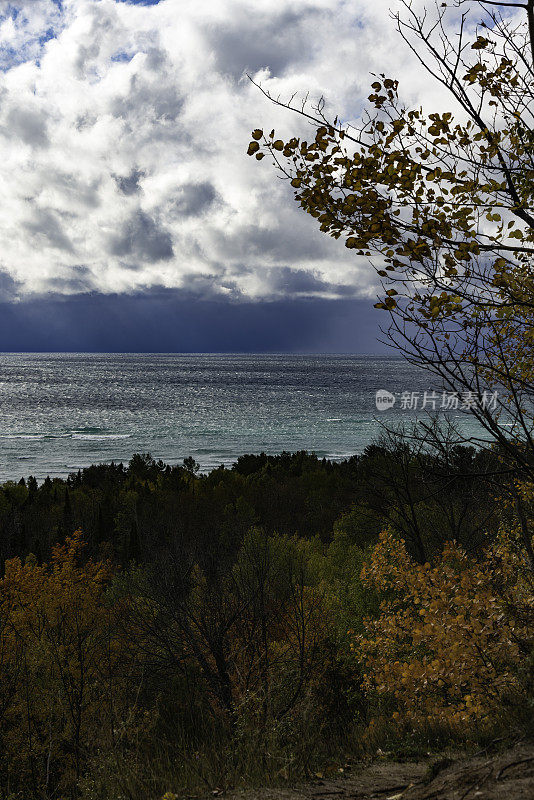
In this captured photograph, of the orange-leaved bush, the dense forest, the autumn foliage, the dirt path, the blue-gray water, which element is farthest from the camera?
the blue-gray water

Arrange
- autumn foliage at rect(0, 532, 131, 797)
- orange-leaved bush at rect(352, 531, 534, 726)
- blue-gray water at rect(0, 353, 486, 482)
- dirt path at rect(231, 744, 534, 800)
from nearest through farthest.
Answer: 1. dirt path at rect(231, 744, 534, 800)
2. orange-leaved bush at rect(352, 531, 534, 726)
3. autumn foliage at rect(0, 532, 131, 797)
4. blue-gray water at rect(0, 353, 486, 482)

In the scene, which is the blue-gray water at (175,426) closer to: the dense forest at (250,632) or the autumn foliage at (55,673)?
the dense forest at (250,632)

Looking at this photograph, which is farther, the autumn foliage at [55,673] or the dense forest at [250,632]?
the autumn foliage at [55,673]

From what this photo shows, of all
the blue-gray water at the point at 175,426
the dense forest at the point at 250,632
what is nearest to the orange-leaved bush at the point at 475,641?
the dense forest at the point at 250,632

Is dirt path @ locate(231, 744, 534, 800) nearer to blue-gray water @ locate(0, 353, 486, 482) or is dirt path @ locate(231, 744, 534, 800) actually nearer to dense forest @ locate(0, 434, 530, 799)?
dense forest @ locate(0, 434, 530, 799)

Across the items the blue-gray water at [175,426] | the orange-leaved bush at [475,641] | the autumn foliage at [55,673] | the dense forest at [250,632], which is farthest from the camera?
the blue-gray water at [175,426]

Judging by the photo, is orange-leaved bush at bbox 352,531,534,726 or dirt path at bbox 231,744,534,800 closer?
dirt path at bbox 231,744,534,800

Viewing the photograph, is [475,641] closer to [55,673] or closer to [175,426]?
[55,673]

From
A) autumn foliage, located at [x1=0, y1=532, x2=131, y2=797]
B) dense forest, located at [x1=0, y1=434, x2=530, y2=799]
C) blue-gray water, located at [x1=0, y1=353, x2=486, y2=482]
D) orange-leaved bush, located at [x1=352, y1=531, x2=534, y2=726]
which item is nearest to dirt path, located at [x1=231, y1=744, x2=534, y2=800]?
dense forest, located at [x1=0, y1=434, x2=530, y2=799]

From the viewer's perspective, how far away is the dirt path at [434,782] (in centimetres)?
516

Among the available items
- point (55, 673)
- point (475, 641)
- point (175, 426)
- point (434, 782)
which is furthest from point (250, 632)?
point (175, 426)

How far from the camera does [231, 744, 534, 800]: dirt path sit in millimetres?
5160

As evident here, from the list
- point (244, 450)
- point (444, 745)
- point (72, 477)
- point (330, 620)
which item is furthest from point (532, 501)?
point (244, 450)

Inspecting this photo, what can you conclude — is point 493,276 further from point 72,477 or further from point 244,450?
point 244,450
